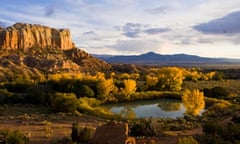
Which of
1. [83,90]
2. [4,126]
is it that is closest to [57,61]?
[83,90]

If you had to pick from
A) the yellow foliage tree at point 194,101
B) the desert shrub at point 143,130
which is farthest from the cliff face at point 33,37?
the desert shrub at point 143,130

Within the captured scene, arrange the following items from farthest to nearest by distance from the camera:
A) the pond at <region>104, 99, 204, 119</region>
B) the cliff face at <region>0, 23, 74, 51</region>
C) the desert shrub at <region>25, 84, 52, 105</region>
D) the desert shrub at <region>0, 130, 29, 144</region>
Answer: the cliff face at <region>0, 23, 74, 51</region> → the desert shrub at <region>25, 84, 52, 105</region> → the pond at <region>104, 99, 204, 119</region> → the desert shrub at <region>0, 130, 29, 144</region>

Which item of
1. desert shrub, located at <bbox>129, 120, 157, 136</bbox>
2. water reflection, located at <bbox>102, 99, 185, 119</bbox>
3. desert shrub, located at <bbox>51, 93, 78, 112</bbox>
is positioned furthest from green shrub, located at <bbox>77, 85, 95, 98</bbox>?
desert shrub, located at <bbox>129, 120, 157, 136</bbox>

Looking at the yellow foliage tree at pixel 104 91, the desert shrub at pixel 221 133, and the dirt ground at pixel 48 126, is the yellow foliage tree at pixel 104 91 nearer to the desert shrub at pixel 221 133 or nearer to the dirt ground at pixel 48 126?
the dirt ground at pixel 48 126

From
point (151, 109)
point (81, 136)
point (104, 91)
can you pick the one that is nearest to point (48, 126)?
point (81, 136)

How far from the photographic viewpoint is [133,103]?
40.1m

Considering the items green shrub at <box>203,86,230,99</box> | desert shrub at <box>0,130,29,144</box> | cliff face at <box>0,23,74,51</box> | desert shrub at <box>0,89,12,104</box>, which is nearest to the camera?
desert shrub at <box>0,130,29,144</box>

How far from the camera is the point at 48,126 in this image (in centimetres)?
2106

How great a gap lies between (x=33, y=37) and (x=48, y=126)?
116m

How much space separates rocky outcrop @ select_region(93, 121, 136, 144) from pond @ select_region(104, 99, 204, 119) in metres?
16.5

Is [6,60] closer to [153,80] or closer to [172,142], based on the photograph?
[153,80]

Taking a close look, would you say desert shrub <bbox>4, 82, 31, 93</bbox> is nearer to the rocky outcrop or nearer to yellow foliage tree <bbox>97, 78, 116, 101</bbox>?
yellow foliage tree <bbox>97, 78, 116, 101</bbox>

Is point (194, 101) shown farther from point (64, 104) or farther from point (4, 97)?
point (4, 97)

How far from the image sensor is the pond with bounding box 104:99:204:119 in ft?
106
